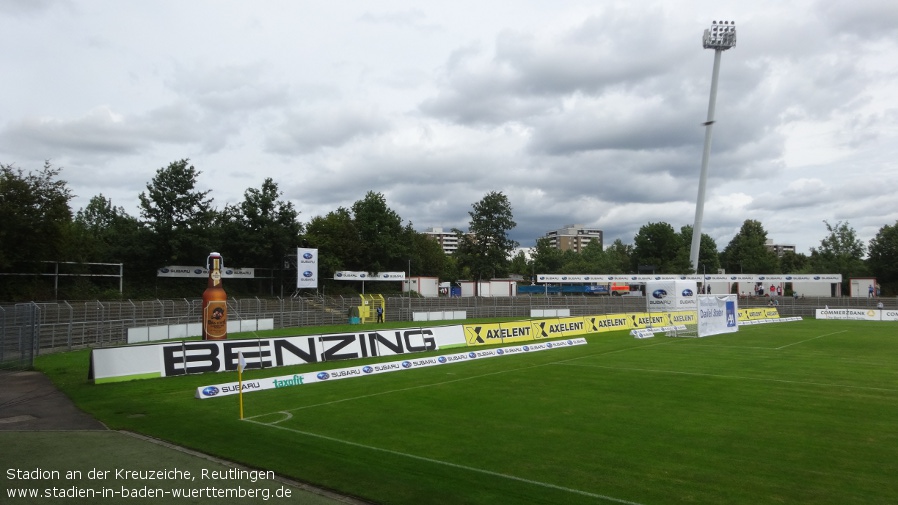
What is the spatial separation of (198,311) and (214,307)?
15408 mm

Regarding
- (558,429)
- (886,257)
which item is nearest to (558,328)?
(558,429)

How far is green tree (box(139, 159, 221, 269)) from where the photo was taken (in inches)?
2388

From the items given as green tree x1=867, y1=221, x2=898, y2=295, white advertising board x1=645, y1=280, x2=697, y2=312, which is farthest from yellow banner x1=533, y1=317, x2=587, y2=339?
green tree x1=867, y1=221, x2=898, y2=295

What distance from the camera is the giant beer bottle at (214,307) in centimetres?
3072

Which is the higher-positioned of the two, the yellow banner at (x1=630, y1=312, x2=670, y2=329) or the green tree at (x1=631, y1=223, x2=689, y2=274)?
the green tree at (x1=631, y1=223, x2=689, y2=274)

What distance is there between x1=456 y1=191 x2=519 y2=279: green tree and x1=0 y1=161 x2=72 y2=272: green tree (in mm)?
64696

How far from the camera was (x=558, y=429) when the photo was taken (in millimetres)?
12352

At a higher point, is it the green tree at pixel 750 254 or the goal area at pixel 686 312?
the green tree at pixel 750 254

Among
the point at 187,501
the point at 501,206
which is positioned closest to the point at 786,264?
the point at 501,206

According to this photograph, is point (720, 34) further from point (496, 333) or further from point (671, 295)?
point (496, 333)

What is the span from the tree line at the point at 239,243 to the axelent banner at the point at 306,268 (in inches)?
348

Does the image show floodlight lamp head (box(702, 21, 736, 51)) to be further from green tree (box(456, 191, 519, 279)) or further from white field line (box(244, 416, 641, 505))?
white field line (box(244, 416, 641, 505))

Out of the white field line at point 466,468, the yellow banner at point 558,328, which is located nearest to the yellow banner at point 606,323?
the yellow banner at point 558,328

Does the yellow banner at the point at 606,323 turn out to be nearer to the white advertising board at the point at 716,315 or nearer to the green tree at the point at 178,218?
the white advertising board at the point at 716,315
